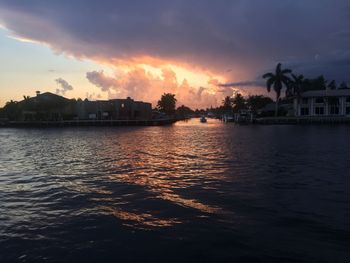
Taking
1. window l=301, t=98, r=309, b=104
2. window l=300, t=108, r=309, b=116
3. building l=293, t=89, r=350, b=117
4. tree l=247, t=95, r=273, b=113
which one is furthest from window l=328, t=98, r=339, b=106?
tree l=247, t=95, r=273, b=113

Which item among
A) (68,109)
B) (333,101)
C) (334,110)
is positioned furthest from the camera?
(68,109)

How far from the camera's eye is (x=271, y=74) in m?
126

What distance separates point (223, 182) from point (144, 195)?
501cm

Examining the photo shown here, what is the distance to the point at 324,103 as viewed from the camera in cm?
12112

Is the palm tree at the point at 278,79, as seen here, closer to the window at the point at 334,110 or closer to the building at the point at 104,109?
the window at the point at 334,110

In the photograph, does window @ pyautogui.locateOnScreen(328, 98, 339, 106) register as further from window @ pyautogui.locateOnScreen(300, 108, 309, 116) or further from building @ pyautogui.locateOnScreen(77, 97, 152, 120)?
building @ pyautogui.locateOnScreen(77, 97, 152, 120)

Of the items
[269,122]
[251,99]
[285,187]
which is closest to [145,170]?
[285,187]

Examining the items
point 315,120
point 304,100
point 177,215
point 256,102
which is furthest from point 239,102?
point 177,215

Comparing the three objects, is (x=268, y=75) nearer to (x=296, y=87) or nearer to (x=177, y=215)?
(x=296, y=87)

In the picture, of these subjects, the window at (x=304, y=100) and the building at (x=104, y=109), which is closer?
the window at (x=304, y=100)

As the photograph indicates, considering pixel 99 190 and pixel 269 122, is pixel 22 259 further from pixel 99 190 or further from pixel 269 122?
pixel 269 122

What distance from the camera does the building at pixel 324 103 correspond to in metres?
117

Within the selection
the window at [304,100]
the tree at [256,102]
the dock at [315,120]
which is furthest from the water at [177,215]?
the tree at [256,102]

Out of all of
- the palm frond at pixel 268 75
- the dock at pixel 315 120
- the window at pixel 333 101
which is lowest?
the dock at pixel 315 120
